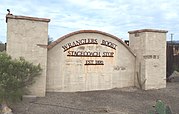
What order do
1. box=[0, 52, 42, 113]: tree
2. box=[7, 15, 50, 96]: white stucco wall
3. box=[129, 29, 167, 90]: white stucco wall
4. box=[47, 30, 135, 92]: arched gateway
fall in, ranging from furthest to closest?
box=[129, 29, 167, 90]: white stucco wall, box=[47, 30, 135, 92]: arched gateway, box=[7, 15, 50, 96]: white stucco wall, box=[0, 52, 42, 113]: tree

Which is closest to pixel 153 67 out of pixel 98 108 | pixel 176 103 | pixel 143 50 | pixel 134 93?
pixel 143 50

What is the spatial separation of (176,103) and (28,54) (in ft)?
20.2

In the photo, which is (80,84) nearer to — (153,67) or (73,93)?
(73,93)

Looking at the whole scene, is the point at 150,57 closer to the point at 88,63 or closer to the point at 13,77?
the point at 88,63

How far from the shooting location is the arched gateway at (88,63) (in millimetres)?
12039

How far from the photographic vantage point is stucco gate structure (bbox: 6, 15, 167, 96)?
1068cm

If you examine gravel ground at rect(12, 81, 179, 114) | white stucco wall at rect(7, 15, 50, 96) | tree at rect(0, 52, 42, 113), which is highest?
white stucco wall at rect(7, 15, 50, 96)

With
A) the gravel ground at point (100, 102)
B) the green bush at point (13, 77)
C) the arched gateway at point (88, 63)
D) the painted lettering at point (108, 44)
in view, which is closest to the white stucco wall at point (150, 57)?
the arched gateway at point (88, 63)

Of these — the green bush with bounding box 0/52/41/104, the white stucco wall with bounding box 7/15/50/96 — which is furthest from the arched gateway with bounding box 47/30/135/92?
the green bush with bounding box 0/52/41/104

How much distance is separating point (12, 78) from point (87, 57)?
4589 millimetres

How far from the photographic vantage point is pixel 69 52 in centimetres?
1238

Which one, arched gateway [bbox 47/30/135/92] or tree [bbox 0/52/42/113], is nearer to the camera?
tree [bbox 0/52/42/113]

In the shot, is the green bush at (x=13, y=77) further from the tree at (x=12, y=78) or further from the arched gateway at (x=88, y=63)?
the arched gateway at (x=88, y=63)

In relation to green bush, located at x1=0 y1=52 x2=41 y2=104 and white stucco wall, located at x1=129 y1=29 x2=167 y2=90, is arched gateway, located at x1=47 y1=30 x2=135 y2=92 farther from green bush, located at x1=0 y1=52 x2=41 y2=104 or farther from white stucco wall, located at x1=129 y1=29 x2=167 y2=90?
green bush, located at x1=0 y1=52 x2=41 y2=104
